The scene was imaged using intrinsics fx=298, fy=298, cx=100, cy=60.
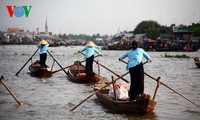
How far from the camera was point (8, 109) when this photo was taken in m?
7.99

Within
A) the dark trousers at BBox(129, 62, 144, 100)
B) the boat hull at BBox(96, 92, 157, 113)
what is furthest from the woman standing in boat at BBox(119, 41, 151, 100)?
the boat hull at BBox(96, 92, 157, 113)

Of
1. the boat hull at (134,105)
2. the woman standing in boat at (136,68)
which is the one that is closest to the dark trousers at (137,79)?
the woman standing in boat at (136,68)

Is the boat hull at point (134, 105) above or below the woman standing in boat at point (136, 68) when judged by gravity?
below

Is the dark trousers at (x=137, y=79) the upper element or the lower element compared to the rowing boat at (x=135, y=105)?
upper

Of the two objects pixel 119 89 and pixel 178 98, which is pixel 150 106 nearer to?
pixel 119 89

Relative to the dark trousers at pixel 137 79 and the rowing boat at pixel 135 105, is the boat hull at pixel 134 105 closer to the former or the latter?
the rowing boat at pixel 135 105

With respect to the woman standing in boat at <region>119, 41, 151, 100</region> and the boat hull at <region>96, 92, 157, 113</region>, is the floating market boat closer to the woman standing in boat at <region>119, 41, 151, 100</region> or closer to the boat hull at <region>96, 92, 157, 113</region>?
the boat hull at <region>96, 92, 157, 113</region>

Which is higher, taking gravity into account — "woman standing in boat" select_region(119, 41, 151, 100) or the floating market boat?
"woman standing in boat" select_region(119, 41, 151, 100)

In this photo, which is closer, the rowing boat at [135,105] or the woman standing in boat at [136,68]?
the rowing boat at [135,105]

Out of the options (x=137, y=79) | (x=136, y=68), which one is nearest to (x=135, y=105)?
(x=137, y=79)

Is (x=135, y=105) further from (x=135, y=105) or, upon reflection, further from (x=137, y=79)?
(x=137, y=79)

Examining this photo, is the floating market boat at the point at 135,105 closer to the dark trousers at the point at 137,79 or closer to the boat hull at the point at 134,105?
the boat hull at the point at 134,105

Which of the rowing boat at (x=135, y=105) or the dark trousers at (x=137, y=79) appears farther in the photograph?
the dark trousers at (x=137, y=79)

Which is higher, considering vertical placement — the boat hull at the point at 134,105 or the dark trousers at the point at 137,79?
the dark trousers at the point at 137,79
